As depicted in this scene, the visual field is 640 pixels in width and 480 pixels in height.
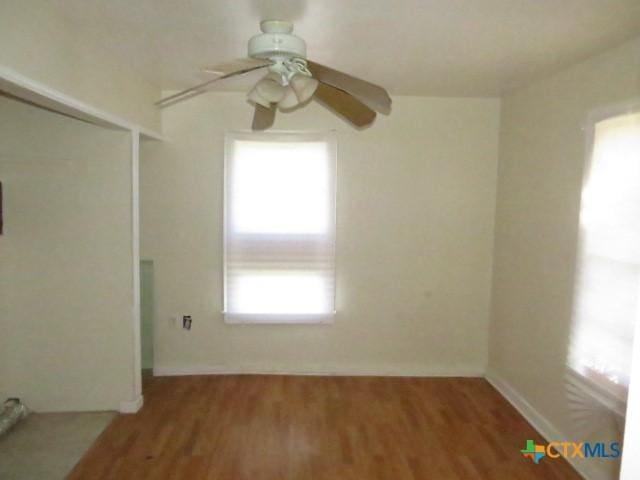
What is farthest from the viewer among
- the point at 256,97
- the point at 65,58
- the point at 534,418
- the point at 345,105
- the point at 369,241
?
the point at 369,241

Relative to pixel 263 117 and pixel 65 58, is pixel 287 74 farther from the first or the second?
pixel 65 58

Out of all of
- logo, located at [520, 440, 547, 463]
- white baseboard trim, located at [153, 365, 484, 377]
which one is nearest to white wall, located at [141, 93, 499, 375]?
white baseboard trim, located at [153, 365, 484, 377]

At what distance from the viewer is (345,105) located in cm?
196

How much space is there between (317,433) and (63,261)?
7.36 ft

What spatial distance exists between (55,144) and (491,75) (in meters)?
3.20

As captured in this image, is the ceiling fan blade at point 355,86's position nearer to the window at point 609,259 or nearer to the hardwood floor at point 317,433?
the window at point 609,259

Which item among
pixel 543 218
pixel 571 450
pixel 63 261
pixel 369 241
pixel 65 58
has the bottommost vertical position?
pixel 571 450

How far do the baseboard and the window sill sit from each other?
157cm

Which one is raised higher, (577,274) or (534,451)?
(577,274)

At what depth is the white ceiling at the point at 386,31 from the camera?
1877mm

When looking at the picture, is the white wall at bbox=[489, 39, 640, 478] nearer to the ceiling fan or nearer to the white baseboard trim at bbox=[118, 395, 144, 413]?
the ceiling fan

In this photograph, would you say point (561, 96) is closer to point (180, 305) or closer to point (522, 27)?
point (522, 27)

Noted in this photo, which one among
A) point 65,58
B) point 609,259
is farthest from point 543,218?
point 65,58

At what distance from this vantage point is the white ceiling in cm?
188
